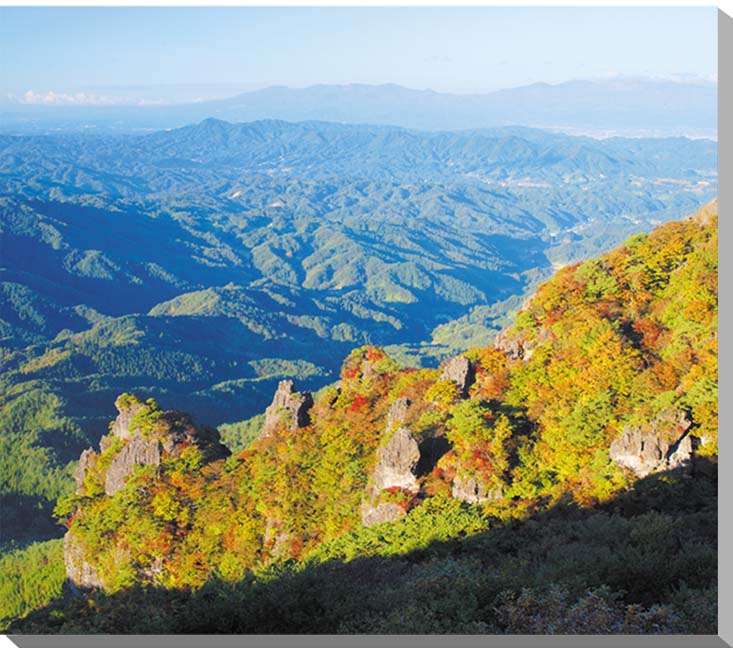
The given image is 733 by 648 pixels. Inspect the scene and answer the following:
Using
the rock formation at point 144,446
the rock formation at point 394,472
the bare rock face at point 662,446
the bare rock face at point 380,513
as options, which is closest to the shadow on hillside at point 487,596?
the bare rock face at point 662,446

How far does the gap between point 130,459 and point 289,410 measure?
11.1 ft

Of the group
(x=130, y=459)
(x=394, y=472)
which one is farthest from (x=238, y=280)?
(x=394, y=472)

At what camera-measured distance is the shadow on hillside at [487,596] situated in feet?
18.7

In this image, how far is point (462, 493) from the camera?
9914mm

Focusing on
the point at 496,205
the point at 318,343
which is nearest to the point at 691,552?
the point at 318,343

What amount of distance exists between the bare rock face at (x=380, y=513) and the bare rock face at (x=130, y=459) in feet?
17.3

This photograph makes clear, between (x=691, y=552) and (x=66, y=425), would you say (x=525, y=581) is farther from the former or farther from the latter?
(x=66, y=425)

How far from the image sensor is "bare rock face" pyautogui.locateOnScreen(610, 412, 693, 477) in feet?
28.8

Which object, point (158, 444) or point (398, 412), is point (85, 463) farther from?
point (398, 412)

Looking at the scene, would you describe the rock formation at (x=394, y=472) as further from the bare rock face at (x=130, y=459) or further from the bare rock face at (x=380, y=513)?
the bare rock face at (x=130, y=459)

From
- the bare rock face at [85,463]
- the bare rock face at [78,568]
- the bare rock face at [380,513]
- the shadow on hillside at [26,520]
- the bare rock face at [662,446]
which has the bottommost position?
the shadow on hillside at [26,520]
